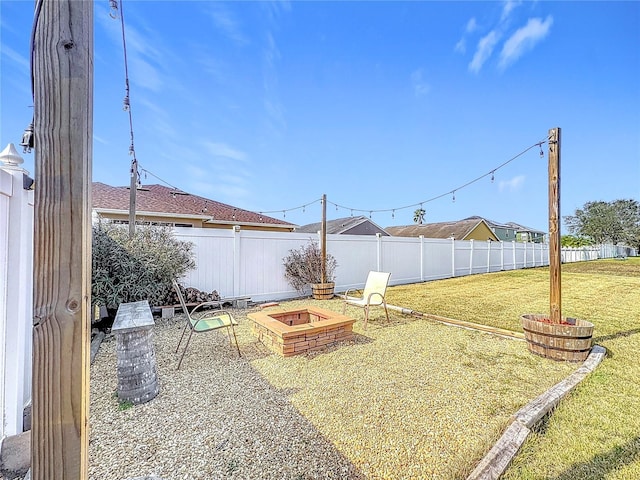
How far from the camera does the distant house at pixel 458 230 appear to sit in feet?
75.7

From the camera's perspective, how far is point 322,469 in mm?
1839

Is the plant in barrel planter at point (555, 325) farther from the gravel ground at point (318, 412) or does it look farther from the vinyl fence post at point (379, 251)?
the vinyl fence post at point (379, 251)

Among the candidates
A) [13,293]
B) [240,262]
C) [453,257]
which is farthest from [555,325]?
[453,257]

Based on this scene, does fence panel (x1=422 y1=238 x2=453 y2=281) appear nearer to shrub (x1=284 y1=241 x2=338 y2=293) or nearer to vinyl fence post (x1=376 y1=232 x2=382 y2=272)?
vinyl fence post (x1=376 y1=232 x2=382 y2=272)

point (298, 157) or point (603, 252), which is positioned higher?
point (298, 157)

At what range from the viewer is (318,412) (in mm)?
2484

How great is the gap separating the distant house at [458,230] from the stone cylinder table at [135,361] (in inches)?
921

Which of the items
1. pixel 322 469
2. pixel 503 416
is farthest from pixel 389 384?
pixel 322 469

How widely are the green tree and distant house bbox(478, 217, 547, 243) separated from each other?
7584 millimetres

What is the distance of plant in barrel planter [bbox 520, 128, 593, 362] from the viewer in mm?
3449

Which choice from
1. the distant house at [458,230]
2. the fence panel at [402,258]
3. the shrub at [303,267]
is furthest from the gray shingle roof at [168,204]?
the distant house at [458,230]

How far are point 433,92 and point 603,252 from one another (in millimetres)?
34237

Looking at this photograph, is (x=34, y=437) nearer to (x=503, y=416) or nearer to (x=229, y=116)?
(x=503, y=416)

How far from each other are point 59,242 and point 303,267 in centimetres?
729
